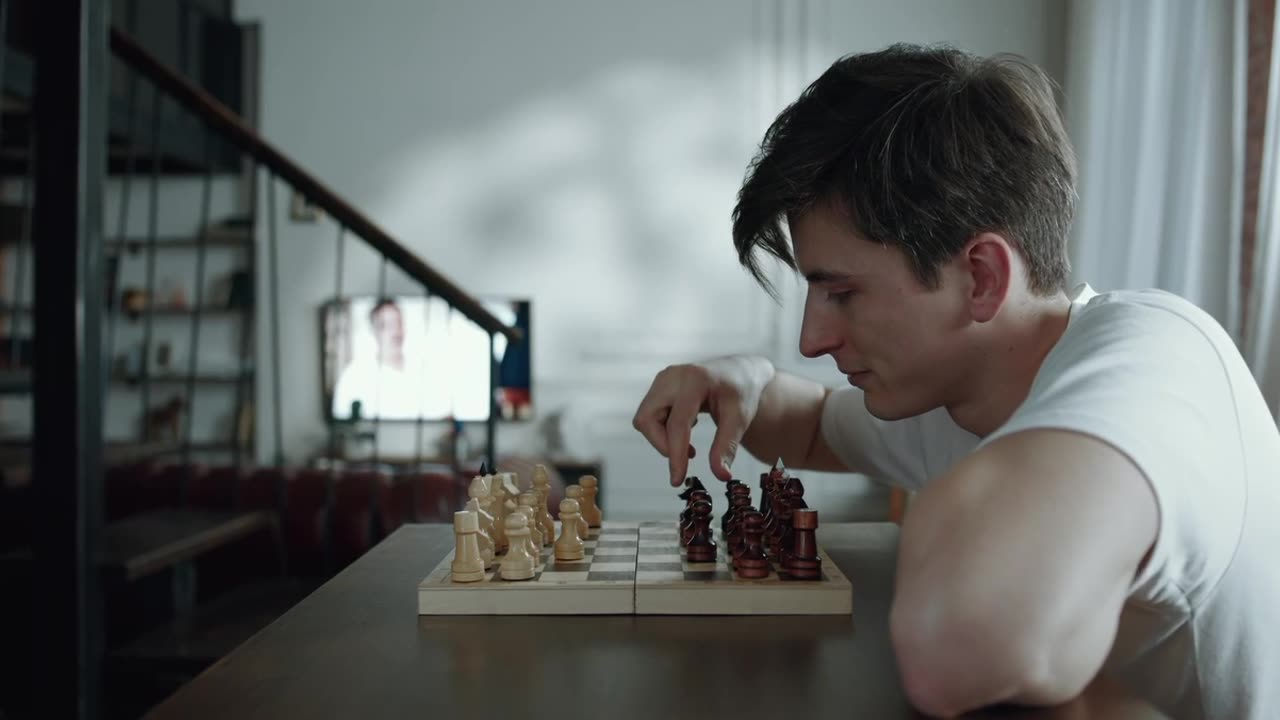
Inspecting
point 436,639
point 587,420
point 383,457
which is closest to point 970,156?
point 436,639

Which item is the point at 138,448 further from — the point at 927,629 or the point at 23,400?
the point at 23,400

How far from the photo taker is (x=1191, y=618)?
78 centimetres

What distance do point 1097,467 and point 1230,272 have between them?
310cm

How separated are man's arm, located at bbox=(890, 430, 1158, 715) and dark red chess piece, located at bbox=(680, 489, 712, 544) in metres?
0.38

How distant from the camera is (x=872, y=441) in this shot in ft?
4.81

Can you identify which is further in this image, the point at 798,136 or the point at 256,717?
the point at 798,136

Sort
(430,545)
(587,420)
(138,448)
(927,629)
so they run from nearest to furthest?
1. (927,629)
2. (430,545)
3. (138,448)
4. (587,420)

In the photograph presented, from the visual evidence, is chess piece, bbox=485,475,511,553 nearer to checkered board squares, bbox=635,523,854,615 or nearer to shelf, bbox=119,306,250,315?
checkered board squares, bbox=635,523,854,615

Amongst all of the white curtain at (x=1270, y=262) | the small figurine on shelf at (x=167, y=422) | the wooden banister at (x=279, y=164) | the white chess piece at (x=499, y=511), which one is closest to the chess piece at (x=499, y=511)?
the white chess piece at (x=499, y=511)

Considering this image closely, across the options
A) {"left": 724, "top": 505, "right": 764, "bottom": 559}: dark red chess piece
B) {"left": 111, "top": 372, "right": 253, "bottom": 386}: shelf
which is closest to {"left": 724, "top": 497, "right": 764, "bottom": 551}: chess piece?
{"left": 724, "top": 505, "right": 764, "bottom": 559}: dark red chess piece

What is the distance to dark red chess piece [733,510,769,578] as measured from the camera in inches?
35.5

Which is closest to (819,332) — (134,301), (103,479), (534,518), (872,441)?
(534,518)

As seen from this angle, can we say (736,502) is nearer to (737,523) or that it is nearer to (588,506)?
(737,523)

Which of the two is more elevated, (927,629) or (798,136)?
(798,136)
